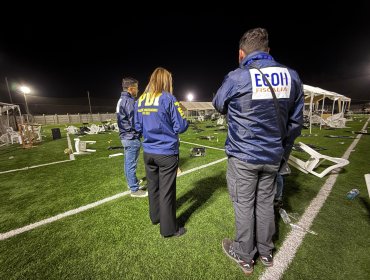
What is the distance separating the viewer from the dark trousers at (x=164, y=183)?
2.68 meters

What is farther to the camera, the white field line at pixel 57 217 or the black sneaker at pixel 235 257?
the white field line at pixel 57 217

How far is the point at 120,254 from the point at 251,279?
1.69 metres

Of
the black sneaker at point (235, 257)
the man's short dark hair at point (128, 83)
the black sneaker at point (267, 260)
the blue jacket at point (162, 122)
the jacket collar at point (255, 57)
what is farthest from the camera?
the man's short dark hair at point (128, 83)

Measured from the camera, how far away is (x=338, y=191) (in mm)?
4238

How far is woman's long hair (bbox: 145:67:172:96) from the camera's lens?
269 centimetres

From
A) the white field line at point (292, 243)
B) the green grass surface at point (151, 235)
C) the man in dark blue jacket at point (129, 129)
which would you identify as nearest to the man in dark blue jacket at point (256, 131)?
the white field line at point (292, 243)

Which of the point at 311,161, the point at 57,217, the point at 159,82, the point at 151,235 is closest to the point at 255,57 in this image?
the point at 159,82

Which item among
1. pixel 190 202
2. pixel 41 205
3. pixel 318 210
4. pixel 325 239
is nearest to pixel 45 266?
pixel 41 205

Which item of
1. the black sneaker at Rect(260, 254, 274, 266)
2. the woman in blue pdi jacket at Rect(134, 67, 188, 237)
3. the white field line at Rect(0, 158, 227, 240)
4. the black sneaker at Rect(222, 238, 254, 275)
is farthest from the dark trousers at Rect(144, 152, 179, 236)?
the white field line at Rect(0, 158, 227, 240)

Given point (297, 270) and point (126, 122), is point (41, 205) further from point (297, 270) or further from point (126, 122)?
point (297, 270)

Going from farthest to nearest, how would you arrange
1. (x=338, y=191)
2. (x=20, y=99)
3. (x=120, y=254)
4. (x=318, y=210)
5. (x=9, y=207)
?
(x=20, y=99), (x=338, y=191), (x=9, y=207), (x=318, y=210), (x=120, y=254)

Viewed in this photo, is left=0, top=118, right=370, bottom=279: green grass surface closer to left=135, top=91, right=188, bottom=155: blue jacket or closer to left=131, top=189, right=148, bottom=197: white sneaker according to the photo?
left=131, top=189, right=148, bottom=197: white sneaker

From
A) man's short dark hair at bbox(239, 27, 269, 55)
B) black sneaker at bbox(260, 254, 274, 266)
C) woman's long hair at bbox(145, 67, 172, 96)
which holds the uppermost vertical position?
man's short dark hair at bbox(239, 27, 269, 55)

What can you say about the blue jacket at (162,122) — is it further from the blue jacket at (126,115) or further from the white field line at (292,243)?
the white field line at (292,243)
